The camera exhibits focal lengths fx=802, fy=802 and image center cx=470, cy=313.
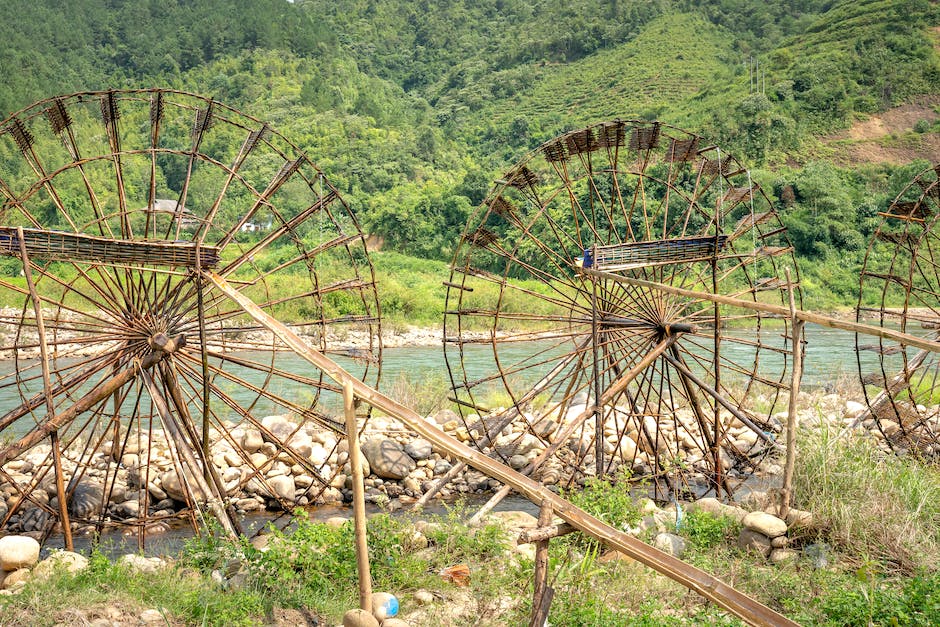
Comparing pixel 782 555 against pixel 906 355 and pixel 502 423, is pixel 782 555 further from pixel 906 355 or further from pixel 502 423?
pixel 906 355

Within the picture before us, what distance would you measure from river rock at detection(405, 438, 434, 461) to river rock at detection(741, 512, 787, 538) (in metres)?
6.62

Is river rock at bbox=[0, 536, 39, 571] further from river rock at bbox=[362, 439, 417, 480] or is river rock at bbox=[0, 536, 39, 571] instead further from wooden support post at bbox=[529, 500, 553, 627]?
river rock at bbox=[362, 439, 417, 480]

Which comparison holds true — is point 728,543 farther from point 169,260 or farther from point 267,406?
point 267,406

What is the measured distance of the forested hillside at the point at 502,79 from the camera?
1741 inches

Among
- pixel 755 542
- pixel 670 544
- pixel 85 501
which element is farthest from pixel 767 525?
pixel 85 501

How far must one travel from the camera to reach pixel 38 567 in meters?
7.00

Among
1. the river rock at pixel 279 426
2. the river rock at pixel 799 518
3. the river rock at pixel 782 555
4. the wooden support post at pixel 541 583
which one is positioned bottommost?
the river rock at pixel 279 426

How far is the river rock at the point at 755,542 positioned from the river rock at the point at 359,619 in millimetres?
3860

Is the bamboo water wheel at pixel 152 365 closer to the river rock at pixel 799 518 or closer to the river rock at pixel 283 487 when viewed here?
the river rock at pixel 283 487

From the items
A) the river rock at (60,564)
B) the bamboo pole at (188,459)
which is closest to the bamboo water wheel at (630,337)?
the bamboo pole at (188,459)

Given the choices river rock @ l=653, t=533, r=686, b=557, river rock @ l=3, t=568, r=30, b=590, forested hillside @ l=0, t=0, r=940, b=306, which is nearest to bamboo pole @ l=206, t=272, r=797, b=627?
river rock @ l=653, t=533, r=686, b=557

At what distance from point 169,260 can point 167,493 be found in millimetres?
5254

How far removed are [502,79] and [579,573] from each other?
7518cm

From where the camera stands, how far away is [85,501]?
36.1 feet
